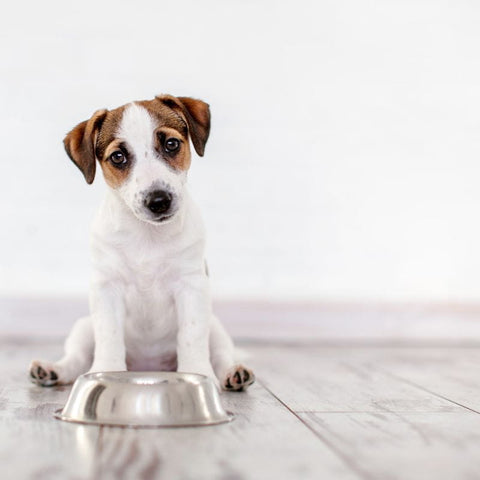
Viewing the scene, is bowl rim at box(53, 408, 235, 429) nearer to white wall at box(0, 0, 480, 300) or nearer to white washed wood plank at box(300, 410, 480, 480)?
white washed wood plank at box(300, 410, 480, 480)

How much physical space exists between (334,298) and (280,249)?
1.36 feet

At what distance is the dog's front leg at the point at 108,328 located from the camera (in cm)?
241

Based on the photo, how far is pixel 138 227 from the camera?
2.51 meters

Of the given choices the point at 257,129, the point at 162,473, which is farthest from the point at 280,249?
the point at 162,473

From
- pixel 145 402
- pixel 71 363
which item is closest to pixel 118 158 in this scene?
pixel 71 363

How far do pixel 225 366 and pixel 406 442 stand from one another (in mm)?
939

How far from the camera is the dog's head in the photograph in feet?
7.54

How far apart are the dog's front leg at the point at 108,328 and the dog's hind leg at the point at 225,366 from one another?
33 cm

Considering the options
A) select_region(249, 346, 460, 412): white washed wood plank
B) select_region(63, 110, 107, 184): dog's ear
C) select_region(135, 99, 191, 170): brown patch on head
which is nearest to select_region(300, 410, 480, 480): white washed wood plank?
select_region(249, 346, 460, 412): white washed wood plank

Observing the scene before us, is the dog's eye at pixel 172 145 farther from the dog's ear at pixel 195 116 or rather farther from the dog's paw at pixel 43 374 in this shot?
the dog's paw at pixel 43 374

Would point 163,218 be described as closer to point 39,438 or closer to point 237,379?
point 237,379

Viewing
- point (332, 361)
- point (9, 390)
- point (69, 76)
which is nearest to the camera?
point (9, 390)

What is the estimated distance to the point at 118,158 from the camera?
240 cm

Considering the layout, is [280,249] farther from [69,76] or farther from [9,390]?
[9,390]
